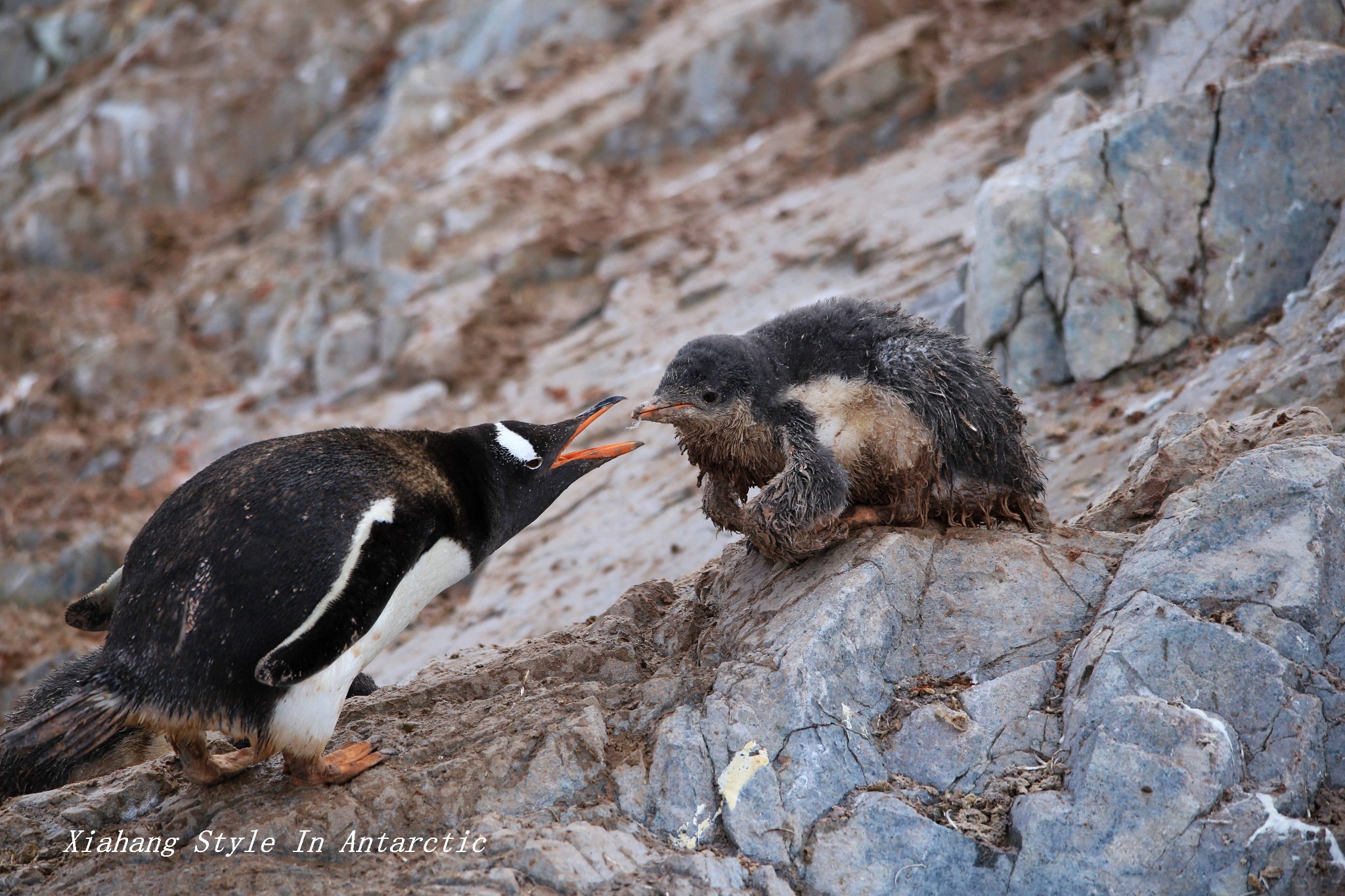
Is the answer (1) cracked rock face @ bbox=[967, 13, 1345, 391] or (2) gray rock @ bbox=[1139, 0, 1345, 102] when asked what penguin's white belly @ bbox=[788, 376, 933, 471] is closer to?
(1) cracked rock face @ bbox=[967, 13, 1345, 391]

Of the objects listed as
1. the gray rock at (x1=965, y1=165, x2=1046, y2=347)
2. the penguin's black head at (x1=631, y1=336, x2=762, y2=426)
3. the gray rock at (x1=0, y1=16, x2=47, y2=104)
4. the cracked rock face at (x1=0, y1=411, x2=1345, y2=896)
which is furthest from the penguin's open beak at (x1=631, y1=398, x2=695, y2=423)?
the gray rock at (x1=0, y1=16, x2=47, y2=104)

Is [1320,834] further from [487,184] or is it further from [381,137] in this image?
[381,137]

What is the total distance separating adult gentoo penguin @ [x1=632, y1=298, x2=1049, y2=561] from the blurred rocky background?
0.69m

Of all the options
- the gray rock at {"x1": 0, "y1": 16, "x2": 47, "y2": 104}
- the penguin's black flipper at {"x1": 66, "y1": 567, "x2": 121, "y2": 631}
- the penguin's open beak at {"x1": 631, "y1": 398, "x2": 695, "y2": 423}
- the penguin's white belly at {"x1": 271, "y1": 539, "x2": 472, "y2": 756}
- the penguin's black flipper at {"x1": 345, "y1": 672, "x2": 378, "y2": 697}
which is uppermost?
the gray rock at {"x1": 0, "y1": 16, "x2": 47, "y2": 104}

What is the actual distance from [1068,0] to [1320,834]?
13.0 metres

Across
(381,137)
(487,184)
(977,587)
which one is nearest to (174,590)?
(977,587)

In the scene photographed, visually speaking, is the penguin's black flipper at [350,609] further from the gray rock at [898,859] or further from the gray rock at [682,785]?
the gray rock at [898,859]

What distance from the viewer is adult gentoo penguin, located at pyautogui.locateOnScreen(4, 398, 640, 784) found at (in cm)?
399

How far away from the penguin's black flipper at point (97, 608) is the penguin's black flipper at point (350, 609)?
137 centimetres

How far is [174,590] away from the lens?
4.07 meters

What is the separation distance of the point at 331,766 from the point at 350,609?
697mm

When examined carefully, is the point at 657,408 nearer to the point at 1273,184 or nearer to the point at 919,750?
the point at 919,750

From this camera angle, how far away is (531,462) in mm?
5105

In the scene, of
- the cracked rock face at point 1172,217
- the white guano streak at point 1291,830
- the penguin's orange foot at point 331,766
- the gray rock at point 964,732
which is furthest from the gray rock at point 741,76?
the white guano streak at point 1291,830
